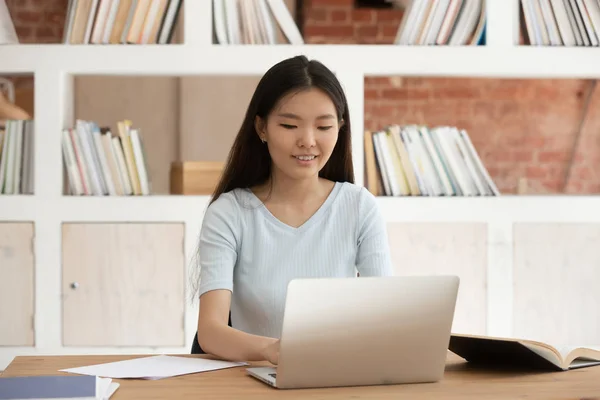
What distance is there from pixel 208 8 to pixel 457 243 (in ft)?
3.82

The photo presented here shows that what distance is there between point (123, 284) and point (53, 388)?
182 cm

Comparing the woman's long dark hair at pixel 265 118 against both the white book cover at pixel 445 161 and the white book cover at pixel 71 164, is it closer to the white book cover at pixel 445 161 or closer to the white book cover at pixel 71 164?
the white book cover at pixel 445 161

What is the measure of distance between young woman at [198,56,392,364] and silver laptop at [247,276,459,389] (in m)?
0.46

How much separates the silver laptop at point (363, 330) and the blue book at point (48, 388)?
0.27m

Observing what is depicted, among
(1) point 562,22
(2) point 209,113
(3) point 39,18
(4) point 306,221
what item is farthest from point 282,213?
(3) point 39,18

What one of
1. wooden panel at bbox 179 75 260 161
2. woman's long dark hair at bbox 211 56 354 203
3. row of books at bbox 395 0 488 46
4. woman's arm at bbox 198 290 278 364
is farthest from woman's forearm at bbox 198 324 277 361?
wooden panel at bbox 179 75 260 161

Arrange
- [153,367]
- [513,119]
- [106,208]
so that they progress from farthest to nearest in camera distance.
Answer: [513,119] < [106,208] < [153,367]

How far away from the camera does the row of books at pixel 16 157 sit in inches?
117

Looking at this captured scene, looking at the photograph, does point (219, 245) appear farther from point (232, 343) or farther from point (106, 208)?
point (106, 208)

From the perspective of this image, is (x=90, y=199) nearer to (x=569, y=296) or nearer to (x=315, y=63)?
(x=315, y=63)

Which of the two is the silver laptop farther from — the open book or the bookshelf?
the bookshelf

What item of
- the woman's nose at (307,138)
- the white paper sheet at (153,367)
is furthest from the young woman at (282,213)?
the white paper sheet at (153,367)

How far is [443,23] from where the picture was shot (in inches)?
117

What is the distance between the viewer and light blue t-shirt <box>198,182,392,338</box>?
1.80 metres
